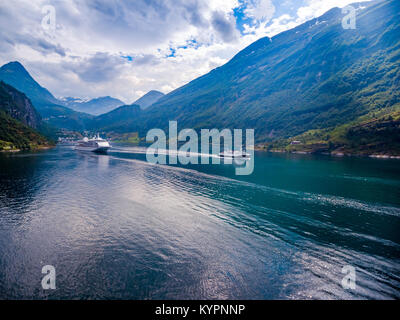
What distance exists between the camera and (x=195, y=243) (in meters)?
29.4

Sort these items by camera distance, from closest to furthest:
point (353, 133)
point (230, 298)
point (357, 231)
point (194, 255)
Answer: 1. point (230, 298)
2. point (194, 255)
3. point (357, 231)
4. point (353, 133)

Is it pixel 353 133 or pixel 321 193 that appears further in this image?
pixel 353 133

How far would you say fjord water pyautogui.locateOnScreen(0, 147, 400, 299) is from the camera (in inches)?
800

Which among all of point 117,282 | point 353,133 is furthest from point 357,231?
point 353,133

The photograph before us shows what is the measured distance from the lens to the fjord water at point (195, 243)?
20328 millimetres

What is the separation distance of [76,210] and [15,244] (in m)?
13.8

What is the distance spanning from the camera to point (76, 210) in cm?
4091

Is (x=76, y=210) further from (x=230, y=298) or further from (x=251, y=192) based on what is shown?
(x=251, y=192)

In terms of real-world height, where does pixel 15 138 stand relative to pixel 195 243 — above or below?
above

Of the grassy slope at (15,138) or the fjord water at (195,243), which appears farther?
the grassy slope at (15,138)

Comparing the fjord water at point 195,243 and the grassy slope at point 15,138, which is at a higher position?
the grassy slope at point 15,138

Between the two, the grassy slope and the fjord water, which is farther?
the grassy slope

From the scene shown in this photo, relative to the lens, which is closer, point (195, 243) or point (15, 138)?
point (195, 243)

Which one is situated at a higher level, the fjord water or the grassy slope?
the grassy slope
